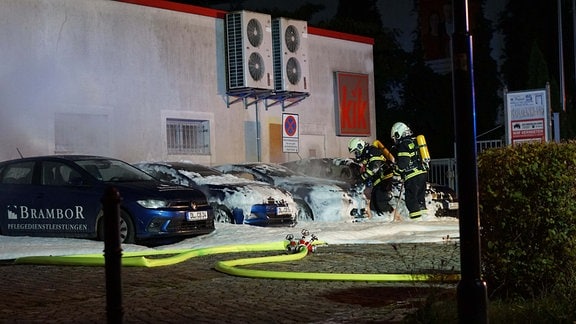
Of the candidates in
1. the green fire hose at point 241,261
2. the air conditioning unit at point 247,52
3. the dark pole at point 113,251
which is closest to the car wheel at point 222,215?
the green fire hose at point 241,261

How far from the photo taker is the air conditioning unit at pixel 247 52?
78.4 ft

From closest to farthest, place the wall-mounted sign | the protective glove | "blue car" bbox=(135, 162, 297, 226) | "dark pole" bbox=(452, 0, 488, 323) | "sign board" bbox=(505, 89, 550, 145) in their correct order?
"dark pole" bbox=(452, 0, 488, 323)
"blue car" bbox=(135, 162, 297, 226)
the protective glove
"sign board" bbox=(505, 89, 550, 145)
the wall-mounted sign

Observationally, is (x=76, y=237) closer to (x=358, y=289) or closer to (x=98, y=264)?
(x=98, y=264)

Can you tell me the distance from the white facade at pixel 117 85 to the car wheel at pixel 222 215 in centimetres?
537

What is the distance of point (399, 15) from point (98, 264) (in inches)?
1319

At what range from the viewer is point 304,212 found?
1762 cm

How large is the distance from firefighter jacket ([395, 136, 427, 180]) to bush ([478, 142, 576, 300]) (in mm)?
9590

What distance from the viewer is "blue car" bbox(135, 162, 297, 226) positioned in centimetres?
1579

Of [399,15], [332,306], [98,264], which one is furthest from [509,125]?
[399,15]

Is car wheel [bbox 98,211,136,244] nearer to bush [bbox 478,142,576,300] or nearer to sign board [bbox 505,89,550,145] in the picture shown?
bush [bbox 478,142,576,300]

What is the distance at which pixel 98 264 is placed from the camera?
10641mm

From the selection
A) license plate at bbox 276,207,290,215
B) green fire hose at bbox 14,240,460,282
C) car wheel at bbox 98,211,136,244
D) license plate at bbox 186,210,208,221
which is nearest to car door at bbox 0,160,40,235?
car wheel at bbox 98,211,136,244

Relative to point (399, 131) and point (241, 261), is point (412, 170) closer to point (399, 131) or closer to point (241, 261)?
point (399, 131)

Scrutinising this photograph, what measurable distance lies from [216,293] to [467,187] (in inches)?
128
